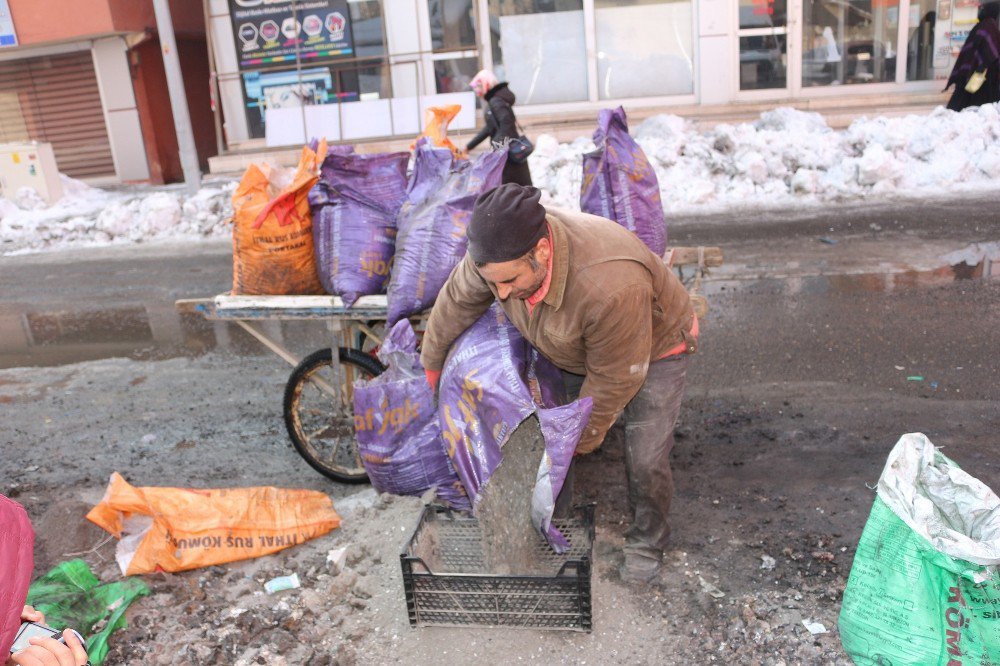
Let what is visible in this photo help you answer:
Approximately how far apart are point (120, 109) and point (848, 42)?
14.4 m

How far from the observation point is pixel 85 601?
332 cm

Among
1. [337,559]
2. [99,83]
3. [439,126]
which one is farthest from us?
[99,83]

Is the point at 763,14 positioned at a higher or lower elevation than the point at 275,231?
higher

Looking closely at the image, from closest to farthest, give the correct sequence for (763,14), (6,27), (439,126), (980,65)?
(439,126), (980,65), (763,14), (6,27)

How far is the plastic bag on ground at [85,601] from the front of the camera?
125 inches

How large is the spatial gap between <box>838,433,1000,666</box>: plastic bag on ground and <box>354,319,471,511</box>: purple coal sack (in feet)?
5.66

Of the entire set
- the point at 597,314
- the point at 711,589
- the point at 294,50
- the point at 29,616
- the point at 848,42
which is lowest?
the point at 711,589

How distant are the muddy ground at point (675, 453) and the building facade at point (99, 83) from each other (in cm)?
950

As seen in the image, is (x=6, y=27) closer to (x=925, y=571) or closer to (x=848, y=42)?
(x=848, y=42)

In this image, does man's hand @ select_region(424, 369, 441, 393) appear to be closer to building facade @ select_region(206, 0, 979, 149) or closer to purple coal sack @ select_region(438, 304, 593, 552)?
purple coal sack @ select_region(438, 304, 593, 552)

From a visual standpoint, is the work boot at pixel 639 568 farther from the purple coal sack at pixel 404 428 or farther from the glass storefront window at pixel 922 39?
the glass storefront window at pixel 922 39

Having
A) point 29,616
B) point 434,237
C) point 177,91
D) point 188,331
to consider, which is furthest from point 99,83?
point 29,616

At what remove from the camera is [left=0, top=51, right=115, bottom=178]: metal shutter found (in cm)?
1741

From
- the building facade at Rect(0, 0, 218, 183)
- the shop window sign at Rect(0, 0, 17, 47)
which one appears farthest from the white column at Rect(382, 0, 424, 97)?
the shop window sign at Rect(0, 0, 17, 47)
